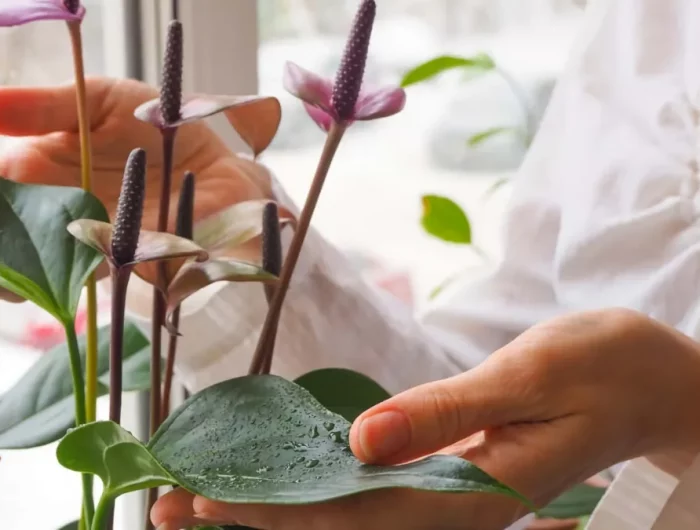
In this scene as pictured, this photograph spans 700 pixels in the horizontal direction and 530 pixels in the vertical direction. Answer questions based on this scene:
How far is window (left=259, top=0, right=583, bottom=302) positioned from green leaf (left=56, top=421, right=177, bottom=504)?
2.24 feet

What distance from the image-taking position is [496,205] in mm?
954

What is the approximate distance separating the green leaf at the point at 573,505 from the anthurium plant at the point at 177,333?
15 centimetres

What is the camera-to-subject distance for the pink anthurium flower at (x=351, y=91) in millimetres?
271

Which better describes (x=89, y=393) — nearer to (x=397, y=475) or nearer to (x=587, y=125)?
(x=397, y=475)

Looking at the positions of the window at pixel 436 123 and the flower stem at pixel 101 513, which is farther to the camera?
the window at pixel 436 123

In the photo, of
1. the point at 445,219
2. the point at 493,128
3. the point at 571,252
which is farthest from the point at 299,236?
the point at 493,128

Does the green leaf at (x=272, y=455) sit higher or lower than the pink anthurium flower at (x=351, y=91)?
lower

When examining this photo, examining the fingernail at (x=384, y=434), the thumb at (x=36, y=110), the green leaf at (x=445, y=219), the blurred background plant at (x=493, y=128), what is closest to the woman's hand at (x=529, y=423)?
the fingernail at (x=384, y=434)

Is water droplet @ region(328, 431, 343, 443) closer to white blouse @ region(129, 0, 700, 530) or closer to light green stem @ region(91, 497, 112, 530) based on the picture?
light green stem @ region(91, 497, 112, 530)

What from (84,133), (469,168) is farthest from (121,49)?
(469,168)

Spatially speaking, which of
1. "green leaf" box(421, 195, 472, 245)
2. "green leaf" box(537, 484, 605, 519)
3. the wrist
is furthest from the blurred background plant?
the wrist

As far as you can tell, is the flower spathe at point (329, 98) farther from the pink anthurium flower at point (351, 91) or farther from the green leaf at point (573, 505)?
the green leaf at point (573, 505)

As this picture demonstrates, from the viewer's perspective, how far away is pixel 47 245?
0.27m

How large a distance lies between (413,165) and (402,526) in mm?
712
